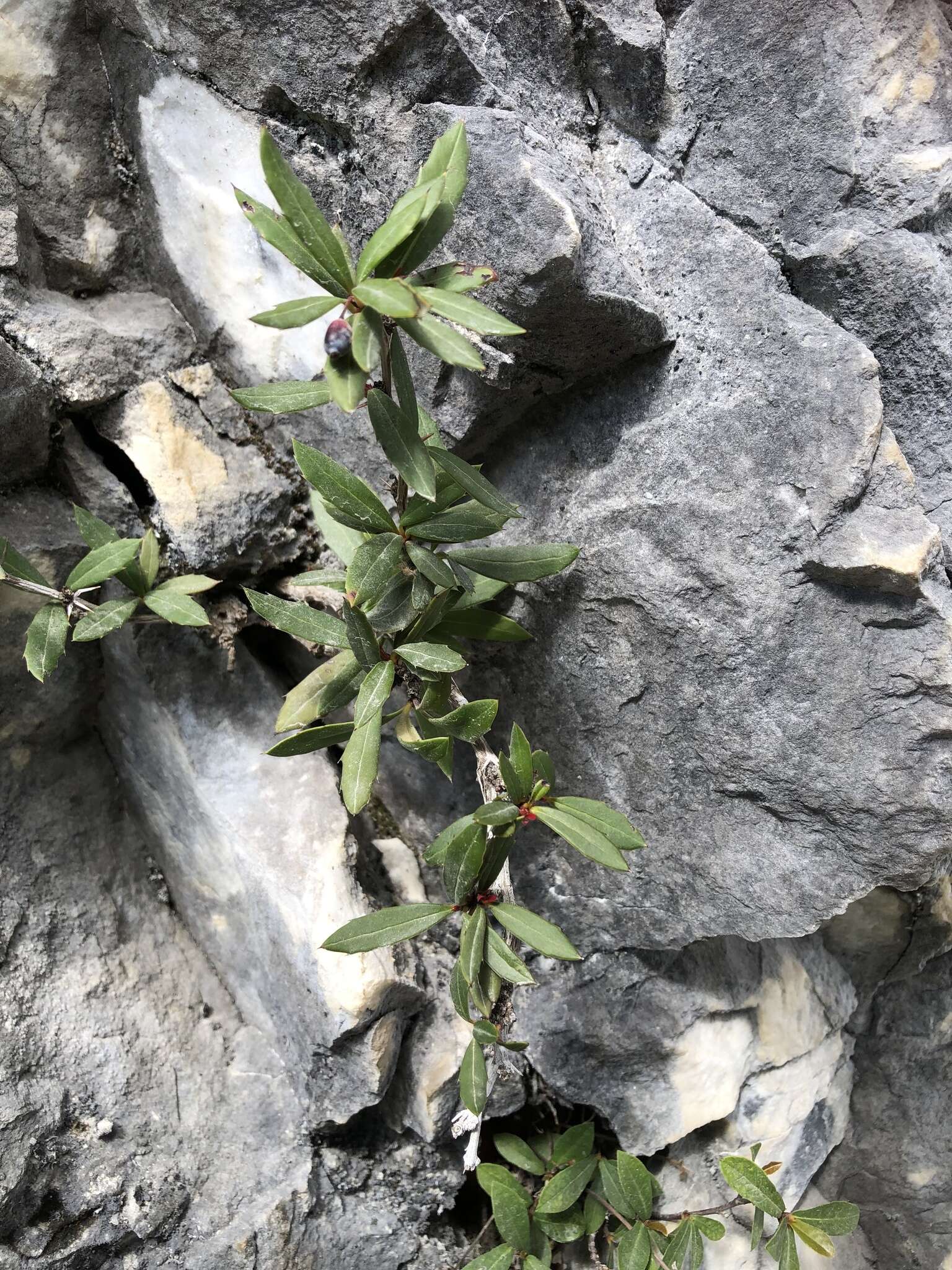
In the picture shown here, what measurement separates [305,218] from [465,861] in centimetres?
89

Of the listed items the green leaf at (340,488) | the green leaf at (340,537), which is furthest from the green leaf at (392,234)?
the green leaf at (340,537)

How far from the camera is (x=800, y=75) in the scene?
1.34 m

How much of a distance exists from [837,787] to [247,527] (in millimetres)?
1094

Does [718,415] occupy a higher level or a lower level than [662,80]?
lower

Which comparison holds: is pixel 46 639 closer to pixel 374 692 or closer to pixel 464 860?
pixel 374 692

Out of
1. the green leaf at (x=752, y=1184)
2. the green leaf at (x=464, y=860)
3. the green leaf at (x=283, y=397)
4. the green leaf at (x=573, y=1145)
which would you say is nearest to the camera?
the green leaf at (x=283, y=397)

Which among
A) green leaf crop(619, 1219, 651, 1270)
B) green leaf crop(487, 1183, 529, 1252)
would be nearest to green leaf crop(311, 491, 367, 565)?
green leaf crop(487, 1183, 529, 1252)

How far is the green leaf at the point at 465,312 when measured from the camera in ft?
3.40

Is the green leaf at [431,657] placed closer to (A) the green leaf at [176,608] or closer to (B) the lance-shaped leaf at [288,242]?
(A) the green leaf at [176,608]

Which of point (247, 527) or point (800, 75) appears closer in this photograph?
point (800, 75)

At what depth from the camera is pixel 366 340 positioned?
103 cm

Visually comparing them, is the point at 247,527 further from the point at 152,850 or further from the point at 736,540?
the point at 736,540

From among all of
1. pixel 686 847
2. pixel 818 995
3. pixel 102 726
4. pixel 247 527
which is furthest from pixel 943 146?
pixel 102 726

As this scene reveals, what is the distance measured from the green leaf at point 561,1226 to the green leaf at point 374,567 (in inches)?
48.1
